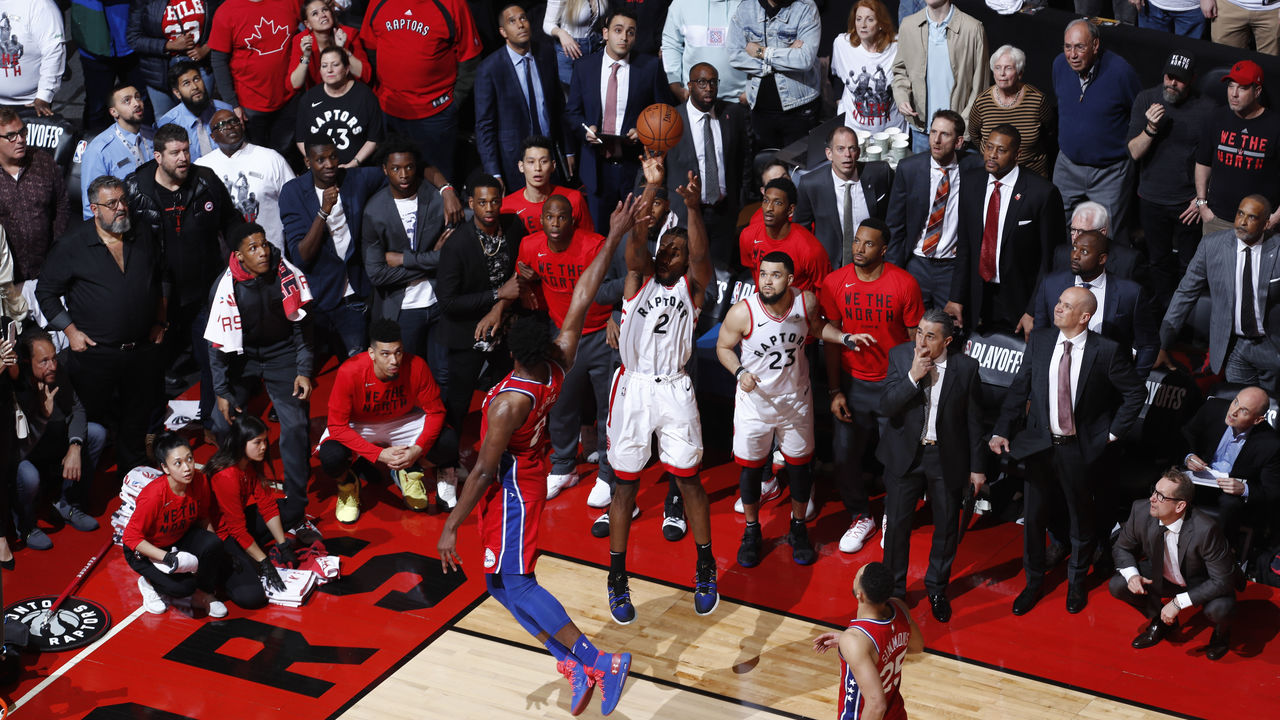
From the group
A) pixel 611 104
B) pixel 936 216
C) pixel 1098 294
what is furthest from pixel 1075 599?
pixel 611 104

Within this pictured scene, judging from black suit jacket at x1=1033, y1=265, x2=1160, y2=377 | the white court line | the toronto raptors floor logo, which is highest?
black suit jacket at x1=1033, y1=265, x2=1160, y2=377

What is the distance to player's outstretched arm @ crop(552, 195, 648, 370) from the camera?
7094mm

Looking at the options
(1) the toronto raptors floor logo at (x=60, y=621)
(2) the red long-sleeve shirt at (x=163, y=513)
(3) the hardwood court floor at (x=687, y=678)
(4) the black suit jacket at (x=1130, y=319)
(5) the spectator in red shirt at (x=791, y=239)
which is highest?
(5) the spectator in red shirt at (x=791, y=239)

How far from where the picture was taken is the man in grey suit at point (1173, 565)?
297 inches

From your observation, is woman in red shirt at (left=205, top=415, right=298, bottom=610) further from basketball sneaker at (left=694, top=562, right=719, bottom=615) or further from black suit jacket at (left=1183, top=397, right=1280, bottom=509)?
black suit jacket at (left=1183, top=397, right=1280, bottom=509)

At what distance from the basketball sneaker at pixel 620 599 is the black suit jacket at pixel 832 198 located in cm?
275

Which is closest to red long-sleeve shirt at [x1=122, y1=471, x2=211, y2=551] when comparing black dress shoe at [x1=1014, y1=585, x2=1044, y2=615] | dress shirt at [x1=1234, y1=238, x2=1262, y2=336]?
black dress shoe at [x1=1014, y1=585, x2=1044, y2=615]

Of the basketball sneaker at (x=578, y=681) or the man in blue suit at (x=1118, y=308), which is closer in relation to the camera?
the basketball sneaker at (x=578, y=681)

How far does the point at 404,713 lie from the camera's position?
285 inches

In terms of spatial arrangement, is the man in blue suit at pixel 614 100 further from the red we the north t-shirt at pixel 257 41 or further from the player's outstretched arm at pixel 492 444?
the player's outstretched arm at pixel 492 444

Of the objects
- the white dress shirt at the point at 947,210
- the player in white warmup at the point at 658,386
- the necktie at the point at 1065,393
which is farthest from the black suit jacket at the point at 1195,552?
the player in white warmup at the point at 658,386

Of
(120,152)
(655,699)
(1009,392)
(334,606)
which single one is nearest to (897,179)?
(1009,392)

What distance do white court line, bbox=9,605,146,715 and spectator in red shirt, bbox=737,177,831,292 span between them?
4.09 m

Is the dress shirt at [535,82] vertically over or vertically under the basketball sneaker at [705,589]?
over
